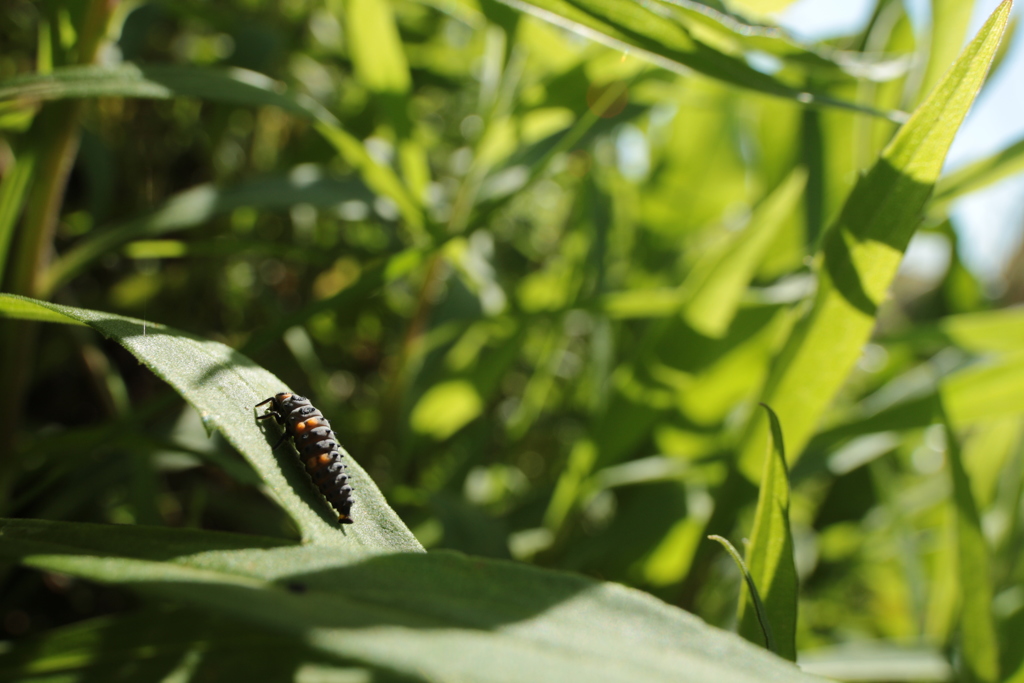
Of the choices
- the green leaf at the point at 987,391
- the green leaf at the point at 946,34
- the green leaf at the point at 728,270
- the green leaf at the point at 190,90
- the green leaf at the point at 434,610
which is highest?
the green leaf at the point at 946,34

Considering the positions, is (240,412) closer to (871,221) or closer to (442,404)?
(871,221)

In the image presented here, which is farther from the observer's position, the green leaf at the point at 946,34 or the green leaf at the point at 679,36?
the green leaf at the point at 946,34

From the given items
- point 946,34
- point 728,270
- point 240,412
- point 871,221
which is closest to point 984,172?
point 946,34

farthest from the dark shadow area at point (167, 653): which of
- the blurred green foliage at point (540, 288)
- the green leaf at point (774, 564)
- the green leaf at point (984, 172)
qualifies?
the green leaf at point (984, 172)

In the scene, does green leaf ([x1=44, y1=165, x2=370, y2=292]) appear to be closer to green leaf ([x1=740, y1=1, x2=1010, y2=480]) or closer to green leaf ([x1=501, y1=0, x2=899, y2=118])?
green leaf ([x1=501, y1=0, x2=899, y2=118])

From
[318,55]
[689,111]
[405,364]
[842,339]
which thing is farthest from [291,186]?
[689,111]

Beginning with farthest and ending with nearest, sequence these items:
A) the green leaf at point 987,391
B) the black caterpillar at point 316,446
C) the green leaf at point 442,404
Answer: the green leaf at point 442,404 < the green leaf at point 987,391 < the black caterpillar at point 316,446

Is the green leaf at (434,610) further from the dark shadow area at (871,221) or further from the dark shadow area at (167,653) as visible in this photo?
the dark shadow area at (871,221)
